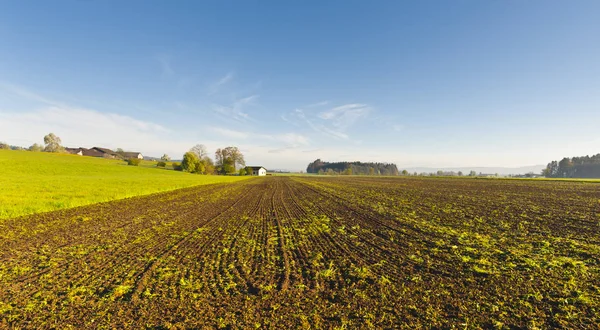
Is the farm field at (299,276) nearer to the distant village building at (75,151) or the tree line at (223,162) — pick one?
the tree line at (223,162)

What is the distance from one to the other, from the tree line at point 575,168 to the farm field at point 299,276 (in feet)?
739

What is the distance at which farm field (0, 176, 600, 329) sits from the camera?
4.44 meters

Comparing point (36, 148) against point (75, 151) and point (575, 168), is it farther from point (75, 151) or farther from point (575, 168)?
point (575, 168)

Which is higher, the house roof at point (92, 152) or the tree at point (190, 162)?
the house roof at point (92, 152)

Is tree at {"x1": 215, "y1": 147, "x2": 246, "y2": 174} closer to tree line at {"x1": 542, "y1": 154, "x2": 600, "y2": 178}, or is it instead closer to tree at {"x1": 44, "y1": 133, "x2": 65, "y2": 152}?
tree at {"x1": 44, "y1": 133, "x2": 65, "y2": 152}

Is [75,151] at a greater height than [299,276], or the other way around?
[75,151]

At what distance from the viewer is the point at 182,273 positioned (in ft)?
20.4

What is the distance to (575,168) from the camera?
165 m

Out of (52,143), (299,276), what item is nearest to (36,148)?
(52,143)

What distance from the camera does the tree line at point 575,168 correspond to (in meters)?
155

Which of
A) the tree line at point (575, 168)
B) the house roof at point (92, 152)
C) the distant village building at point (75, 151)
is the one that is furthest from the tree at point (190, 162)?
the tree line at point (575, 168)

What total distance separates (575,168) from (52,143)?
313421mm

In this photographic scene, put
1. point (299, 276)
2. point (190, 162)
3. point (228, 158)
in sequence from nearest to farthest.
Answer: point (299, 276)
point (190, 162)
point (228, 158)

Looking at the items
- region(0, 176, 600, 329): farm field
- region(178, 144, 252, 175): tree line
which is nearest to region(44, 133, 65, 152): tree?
region(178, 144, 252, 175): tree line
